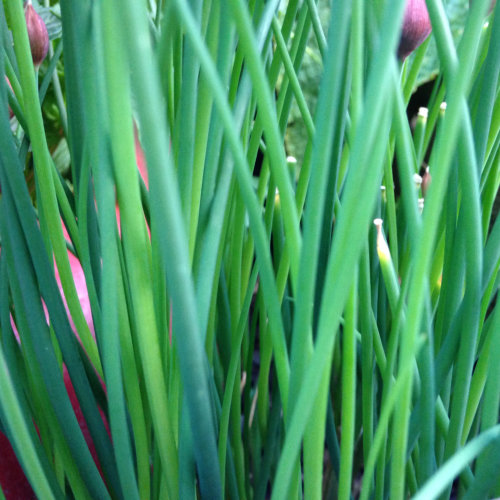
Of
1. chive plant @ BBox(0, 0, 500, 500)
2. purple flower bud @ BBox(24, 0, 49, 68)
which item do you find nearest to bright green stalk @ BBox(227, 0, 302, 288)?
chive plant @ BBox(0, 0, 500, 500)

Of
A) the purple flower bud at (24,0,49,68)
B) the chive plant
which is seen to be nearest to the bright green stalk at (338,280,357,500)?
the chive plant

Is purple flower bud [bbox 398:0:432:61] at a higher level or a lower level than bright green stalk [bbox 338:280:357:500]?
higher

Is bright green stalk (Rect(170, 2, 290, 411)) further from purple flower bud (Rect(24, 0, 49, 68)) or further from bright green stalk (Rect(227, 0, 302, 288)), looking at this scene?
purple flower bud (Rect(24, 0, 49, 68))

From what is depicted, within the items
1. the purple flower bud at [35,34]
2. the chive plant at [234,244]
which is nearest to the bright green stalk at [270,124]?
the chive plant at [234,244]

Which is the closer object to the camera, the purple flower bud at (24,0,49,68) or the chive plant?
the chive plant

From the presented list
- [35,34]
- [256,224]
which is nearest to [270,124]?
[256,224]

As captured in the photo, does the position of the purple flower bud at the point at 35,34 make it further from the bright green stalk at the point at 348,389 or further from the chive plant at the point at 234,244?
the bright green stalk at the point at 348,389

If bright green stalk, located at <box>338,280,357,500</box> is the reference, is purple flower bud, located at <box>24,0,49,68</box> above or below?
above

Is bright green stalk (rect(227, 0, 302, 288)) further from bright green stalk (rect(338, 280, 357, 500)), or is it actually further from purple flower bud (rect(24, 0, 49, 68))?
purple flower bud (rect(24, 0, 49, 68))

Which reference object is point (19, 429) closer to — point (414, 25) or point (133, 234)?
point (133, 234)

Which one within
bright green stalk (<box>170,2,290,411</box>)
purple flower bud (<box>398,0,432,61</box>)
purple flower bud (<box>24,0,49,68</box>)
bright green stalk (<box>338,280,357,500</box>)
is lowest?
bright green stalk (<box>338,280,357,500</box>)
